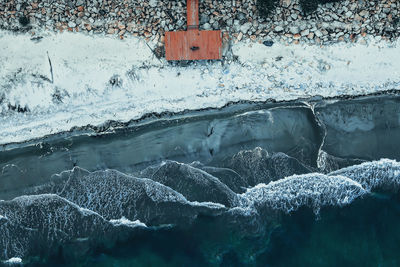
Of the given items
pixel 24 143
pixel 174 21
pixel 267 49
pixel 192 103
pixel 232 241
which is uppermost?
pixel 174 21

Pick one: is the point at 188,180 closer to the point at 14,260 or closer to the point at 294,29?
the point at 294,29

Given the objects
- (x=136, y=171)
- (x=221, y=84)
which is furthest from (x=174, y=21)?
(x=136, y=171)

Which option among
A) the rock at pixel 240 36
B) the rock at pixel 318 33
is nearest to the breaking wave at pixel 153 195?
the rock at pixel 240 36

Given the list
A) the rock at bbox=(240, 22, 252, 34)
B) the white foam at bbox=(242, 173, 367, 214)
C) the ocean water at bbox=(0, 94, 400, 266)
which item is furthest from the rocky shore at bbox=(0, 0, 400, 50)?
the white foam at bbox=(242, 173, 367, 214)

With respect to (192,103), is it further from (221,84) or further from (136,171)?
(136,171)

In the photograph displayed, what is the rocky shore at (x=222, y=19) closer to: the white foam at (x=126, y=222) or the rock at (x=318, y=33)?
the rock at (x=318, y=33)

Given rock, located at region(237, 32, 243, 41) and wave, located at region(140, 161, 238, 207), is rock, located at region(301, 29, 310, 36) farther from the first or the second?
wave, located at region(140, 161, 238, 207)

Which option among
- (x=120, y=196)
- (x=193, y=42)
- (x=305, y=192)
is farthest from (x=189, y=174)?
(x=193, y=42)

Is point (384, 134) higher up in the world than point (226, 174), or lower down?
higher up
